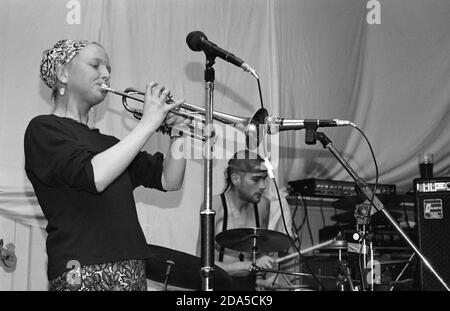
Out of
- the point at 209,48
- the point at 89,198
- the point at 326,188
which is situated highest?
the point at 209,48

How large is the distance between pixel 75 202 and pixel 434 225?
6.90ft

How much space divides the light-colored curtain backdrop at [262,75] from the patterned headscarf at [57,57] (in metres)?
1.28

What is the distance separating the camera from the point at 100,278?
1.83 metres

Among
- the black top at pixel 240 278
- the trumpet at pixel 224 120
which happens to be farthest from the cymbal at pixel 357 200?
the trumpet at pixel 224 120

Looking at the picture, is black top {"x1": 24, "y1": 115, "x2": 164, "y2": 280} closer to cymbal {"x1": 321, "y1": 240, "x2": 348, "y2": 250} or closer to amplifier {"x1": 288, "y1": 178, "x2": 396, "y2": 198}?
cymbal {"x1": 321, "y1": 240, "x2": 348, "y2": 250}

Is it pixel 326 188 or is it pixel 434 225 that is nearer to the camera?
pixel 434 225

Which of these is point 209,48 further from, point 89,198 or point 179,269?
point 179,269

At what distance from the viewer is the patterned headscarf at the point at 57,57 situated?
2.14 meters

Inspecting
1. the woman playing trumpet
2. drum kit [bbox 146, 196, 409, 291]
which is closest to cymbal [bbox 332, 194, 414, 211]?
drum kit [bbox 146, 196, 409, 291]

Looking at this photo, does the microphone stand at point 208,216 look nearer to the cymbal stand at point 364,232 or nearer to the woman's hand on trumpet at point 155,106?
the woman's hand on trumpet at point 155,106

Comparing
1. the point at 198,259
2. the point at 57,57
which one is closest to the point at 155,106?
the point at 57,57
